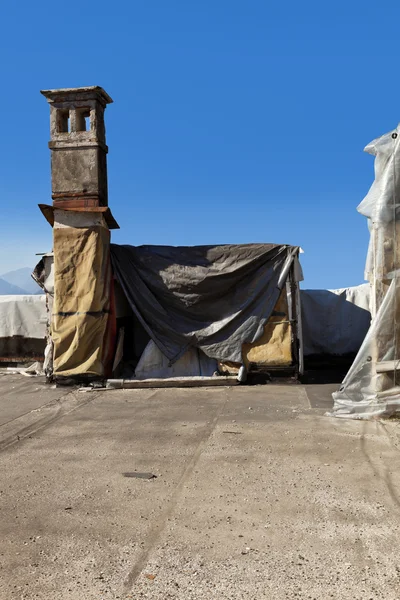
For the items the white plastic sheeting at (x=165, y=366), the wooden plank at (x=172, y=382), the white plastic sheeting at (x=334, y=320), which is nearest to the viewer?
the wooden plank at (x=172, y=382)

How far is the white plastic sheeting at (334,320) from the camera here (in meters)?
11.9

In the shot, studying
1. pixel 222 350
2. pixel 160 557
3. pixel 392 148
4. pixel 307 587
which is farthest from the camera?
pixel 222 350

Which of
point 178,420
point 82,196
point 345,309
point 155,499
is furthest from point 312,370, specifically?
point 155,499

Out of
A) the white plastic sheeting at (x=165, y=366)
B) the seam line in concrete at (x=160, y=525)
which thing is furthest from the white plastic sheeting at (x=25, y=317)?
the seam line in concrete at (x=160, y=525)

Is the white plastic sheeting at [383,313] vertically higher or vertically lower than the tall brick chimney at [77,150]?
lower

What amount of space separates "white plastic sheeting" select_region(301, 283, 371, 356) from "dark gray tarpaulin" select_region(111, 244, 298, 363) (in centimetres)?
261

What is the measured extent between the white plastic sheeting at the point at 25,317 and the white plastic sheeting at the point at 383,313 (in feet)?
24.6

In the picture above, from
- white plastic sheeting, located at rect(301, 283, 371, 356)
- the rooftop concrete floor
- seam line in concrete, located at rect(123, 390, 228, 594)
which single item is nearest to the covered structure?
white plastic sheeting, located at rect(301, 283, 371, 356)

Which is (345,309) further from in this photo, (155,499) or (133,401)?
(155,499)

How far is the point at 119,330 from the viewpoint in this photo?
10289 mm

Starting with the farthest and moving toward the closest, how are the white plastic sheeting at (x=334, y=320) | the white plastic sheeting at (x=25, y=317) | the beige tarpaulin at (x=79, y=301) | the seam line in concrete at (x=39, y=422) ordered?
the white plastic sheeting at (x=25, y=317) < the white plastic sheeting at (x=334, y=320) < the beige tarpaulin at (x=79, y=301) < the seam line in concrete at (x=39, y=422)

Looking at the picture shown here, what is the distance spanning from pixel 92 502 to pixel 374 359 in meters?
4.10

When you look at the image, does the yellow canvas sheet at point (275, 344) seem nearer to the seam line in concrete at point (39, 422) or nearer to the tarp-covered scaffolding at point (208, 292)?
the tarp-covered scaffolding at point (208, 292)

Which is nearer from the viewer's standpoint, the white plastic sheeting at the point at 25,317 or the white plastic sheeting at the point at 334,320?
the white plastic sheeting at the point at 334,320
